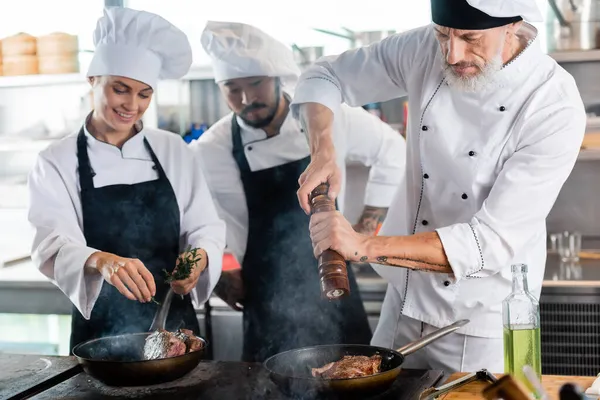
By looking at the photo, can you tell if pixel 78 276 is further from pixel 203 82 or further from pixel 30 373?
pixel 203 82

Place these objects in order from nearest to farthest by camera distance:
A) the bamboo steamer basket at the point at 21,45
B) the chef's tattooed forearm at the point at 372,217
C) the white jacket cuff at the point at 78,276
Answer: the white jacket cuff at the point at 78,276, the chef's tattooed forearm at the point at 372,217, the bamboo steamer basket at the point at 21,45

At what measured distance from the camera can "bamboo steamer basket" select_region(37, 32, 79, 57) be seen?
13.7 ft

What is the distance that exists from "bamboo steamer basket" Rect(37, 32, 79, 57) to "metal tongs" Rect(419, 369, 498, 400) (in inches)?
122

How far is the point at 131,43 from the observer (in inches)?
115

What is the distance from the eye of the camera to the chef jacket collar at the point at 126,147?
2.96 m

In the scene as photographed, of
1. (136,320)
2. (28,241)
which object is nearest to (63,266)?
(136,320)

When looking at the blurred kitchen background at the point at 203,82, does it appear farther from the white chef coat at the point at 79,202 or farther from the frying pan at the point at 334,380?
the frying pan at the point at 334,380

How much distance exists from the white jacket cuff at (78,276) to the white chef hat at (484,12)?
1.45 meters

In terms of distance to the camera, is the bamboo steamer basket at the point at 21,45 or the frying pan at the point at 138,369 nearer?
the frying pan at the point at 138,369

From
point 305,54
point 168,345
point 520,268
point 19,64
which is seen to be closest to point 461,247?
point 520,268

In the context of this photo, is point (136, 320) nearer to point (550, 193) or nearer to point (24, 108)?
point (550, 193)

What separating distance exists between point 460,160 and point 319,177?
0.48 m

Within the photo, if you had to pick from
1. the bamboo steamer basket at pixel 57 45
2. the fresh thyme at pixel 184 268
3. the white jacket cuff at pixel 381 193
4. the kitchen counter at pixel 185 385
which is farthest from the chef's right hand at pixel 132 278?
the bamboo steamer basket at pixel 57 45

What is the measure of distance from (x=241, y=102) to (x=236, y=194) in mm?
404
